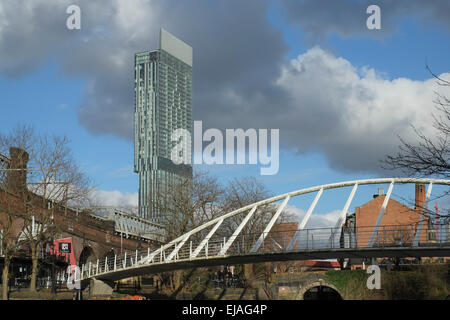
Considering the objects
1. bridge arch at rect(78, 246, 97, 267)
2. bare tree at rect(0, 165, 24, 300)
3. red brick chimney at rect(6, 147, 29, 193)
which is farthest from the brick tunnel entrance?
red brick chimney at rect(6, 147, 29, 193)

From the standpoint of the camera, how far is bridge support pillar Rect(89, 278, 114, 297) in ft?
158

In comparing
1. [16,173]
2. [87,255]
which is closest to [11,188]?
[16,173]

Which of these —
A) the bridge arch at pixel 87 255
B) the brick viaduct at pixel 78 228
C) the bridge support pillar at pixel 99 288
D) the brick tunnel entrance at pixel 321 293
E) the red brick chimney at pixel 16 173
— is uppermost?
the red brick chimney at pixel 16 173

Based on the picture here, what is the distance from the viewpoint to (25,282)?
165 feet

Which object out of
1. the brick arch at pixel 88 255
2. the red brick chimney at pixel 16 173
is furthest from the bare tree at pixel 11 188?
the brick arch at pixel 88 255

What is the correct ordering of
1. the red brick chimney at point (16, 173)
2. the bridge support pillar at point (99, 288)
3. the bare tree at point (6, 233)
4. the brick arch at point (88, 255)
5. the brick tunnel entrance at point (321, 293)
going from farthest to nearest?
the brick arch at point (88, 255) → the brick tunnel entrance at point (321, 293) → the bridge support pillar at point (99, 288) → the red brick chimney at point (16, 173) → the bare tree at point (6, 233)

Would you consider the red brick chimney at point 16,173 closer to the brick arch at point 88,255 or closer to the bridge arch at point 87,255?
the brick arch at point 88,255

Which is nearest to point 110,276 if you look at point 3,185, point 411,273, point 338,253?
point 3,185

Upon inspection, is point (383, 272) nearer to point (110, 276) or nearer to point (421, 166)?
point (110, 276)

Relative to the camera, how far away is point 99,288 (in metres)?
48.6

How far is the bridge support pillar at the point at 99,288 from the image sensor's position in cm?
4825

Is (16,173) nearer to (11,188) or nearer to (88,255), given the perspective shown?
(11,188)

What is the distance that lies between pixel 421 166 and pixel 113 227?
6206cm
